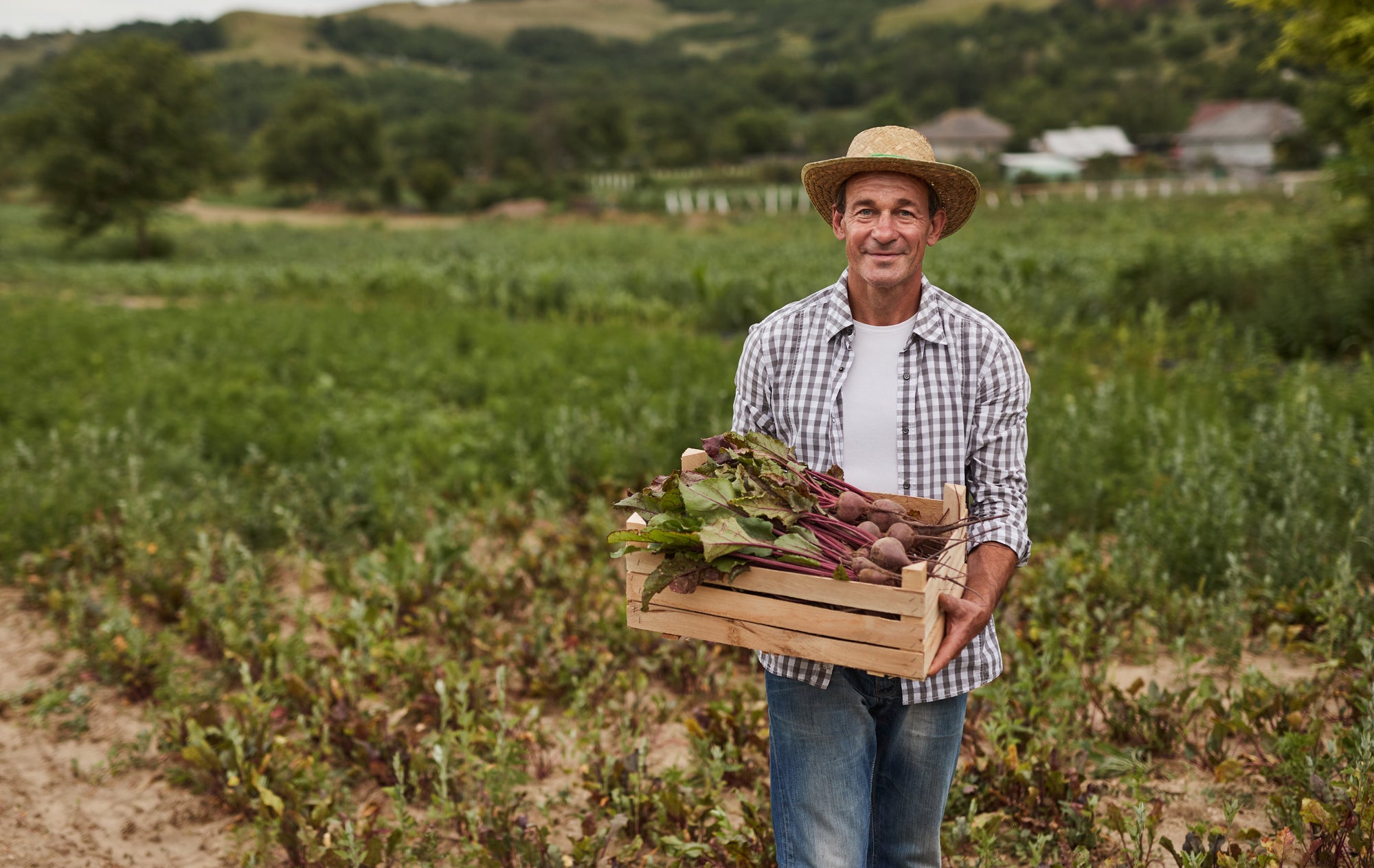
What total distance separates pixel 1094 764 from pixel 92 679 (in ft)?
15.5

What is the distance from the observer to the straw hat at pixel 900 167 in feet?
6.99

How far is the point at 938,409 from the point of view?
2273 millimetres

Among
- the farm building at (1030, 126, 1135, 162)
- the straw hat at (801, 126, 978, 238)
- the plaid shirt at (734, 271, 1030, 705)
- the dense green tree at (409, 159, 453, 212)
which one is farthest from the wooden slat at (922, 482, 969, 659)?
the farm building at (1030, 126, 1135, 162)

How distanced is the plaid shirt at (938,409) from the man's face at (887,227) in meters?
0.14

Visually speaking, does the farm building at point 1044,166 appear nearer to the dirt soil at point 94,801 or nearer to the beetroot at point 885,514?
the dirt soil at point 94,801

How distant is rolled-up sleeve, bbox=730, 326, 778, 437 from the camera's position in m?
2.45

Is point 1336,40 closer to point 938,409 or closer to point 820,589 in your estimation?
point 938,409

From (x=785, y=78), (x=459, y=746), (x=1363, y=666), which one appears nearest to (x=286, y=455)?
(x=459, y=746)

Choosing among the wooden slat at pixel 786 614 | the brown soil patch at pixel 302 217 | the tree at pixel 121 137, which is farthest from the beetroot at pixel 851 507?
the brown soil patch at pixel 302 217

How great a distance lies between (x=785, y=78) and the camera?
148750mm

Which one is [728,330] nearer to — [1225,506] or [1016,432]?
[1225,506]

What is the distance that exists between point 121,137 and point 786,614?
40193 millimetres


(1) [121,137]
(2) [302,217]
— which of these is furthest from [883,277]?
(2) [302,217]

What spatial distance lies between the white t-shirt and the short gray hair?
0.28 meters
